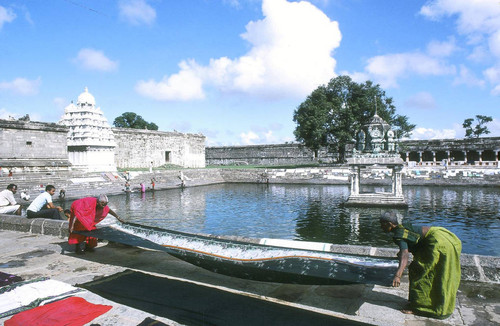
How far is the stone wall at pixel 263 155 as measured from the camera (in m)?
56.2

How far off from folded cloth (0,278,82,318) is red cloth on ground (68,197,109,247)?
1.74 meters

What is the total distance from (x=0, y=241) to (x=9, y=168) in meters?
20.7

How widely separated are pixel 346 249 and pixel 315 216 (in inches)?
386

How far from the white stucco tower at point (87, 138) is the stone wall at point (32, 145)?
871 mm

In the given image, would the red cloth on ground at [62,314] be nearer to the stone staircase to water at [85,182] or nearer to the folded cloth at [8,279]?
the folded cloth at [8,279]

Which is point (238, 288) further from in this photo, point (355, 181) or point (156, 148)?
point (156, 148)

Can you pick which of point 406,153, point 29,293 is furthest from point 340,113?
point 29,293

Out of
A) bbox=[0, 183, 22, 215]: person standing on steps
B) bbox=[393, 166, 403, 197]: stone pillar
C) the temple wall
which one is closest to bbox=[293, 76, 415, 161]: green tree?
the temple wall

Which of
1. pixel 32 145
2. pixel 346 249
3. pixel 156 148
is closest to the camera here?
pixel 346 249

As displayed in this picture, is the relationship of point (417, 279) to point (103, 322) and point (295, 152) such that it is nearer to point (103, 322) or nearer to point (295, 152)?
point (103, 322)

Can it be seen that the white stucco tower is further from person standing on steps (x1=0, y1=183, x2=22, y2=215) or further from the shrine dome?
person standing on steps (x1=0, y1=183, x2=22, y2=215)

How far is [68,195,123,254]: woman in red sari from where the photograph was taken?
6387 mm

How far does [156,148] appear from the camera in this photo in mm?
44156

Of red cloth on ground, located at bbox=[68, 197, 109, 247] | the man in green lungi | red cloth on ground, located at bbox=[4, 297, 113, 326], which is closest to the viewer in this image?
red cloth on ground, located at bbox=[4, 297, 113, 326]
